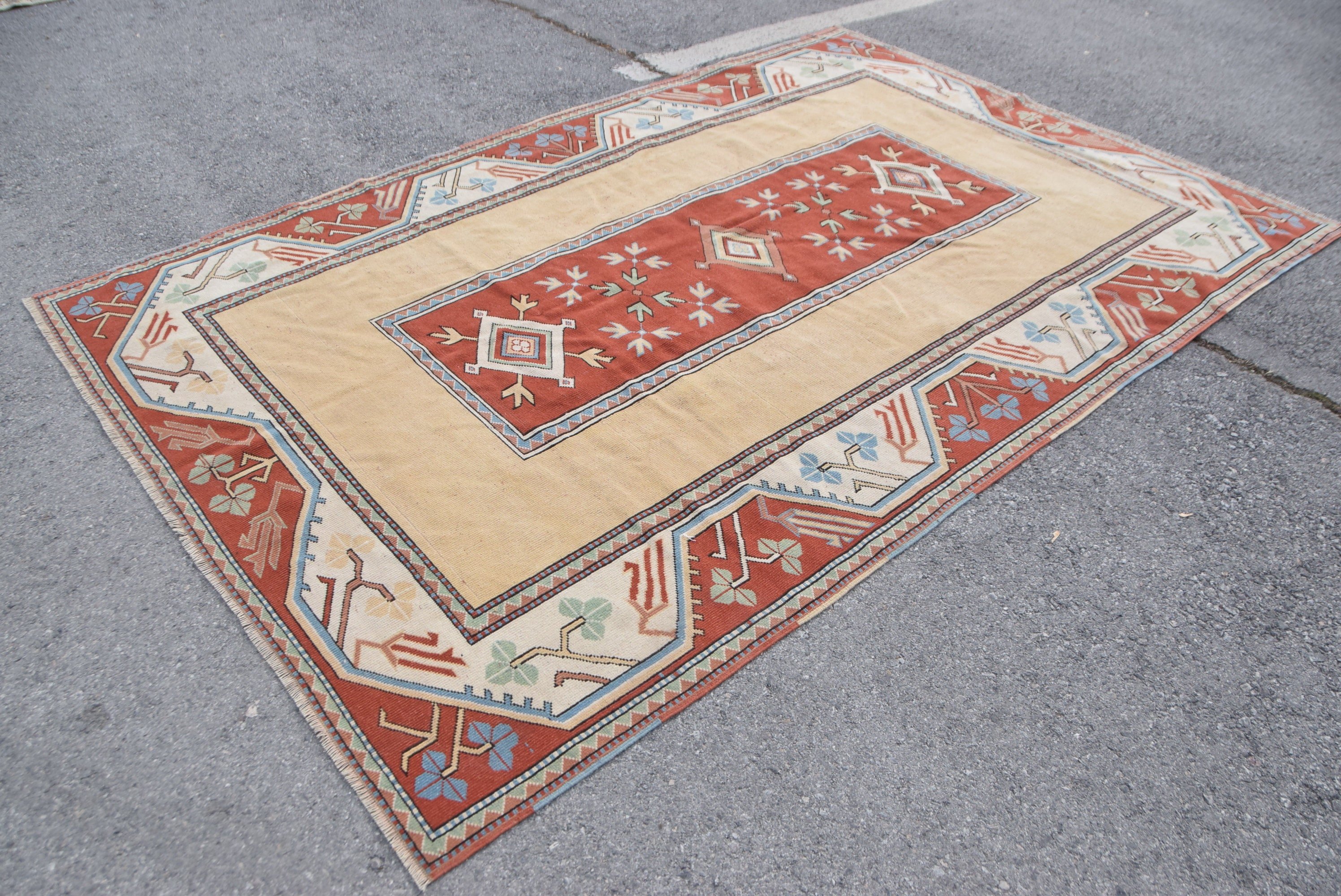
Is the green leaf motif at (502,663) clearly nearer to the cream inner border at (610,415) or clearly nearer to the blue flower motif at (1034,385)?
the cream inner border at (610,415)

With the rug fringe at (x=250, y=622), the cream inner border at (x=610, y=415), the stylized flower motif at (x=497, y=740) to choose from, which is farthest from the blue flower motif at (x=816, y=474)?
the rug fringe at (x=250, y=622)

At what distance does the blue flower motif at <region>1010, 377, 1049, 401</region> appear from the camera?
2551mm

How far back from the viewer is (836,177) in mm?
3398

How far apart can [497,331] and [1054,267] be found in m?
1.97

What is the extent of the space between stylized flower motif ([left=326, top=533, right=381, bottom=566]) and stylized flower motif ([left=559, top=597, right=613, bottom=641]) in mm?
504

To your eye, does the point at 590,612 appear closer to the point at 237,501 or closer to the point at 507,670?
the point at 507,670

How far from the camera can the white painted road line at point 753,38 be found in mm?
4090

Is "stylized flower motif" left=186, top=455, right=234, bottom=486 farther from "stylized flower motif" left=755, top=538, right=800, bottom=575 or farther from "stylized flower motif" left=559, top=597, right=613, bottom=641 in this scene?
"stylized flower motif" left=755, top=538, right=800, bottom=575

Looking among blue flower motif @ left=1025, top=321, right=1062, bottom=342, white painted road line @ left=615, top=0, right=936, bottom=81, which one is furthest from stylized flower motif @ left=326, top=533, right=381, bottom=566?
white painted road line @ left=615, top=0, right=936, bottom=81

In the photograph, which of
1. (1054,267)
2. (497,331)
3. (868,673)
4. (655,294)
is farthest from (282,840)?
(1054,267)

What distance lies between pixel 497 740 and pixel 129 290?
1.99m

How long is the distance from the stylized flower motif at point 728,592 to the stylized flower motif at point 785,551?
0.38 ft

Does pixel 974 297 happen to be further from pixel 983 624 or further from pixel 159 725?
pixel 159 725

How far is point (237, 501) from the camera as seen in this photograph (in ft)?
6.91
